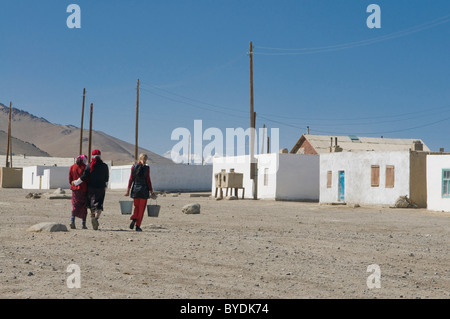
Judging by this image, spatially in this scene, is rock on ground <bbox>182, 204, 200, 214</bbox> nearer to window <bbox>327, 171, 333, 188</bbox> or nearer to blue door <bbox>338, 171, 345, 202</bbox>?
blue door <bbox>338, 171, 345, 202</bbox>

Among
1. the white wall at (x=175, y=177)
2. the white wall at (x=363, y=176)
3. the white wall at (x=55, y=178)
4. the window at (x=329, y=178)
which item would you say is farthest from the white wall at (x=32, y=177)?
the window at (x=329, y=178)

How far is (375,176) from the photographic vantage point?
3338cm

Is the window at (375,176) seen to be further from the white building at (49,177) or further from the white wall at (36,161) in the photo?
the white wall at (36,161)

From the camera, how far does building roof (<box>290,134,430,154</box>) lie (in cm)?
5569

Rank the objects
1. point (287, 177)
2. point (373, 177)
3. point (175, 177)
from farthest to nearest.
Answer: point (175, 177), point (287, 177), point (373, 177)

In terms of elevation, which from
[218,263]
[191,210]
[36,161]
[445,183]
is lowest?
[218,263]

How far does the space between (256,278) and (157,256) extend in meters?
2.35

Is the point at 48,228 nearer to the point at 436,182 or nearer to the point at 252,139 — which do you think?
the point at 436,182

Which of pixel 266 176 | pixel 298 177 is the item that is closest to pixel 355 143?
pixel 298 177

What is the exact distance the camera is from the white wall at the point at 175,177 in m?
62.5

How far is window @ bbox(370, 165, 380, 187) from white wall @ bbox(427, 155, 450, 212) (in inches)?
178

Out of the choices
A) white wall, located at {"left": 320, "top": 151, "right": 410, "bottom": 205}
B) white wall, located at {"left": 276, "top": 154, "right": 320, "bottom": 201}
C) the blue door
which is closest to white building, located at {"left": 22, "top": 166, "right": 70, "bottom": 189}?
white wall, located at {"left": 276, "top": 154, "right": 320, "bottom": 201}

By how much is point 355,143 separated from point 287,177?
1684 cm
